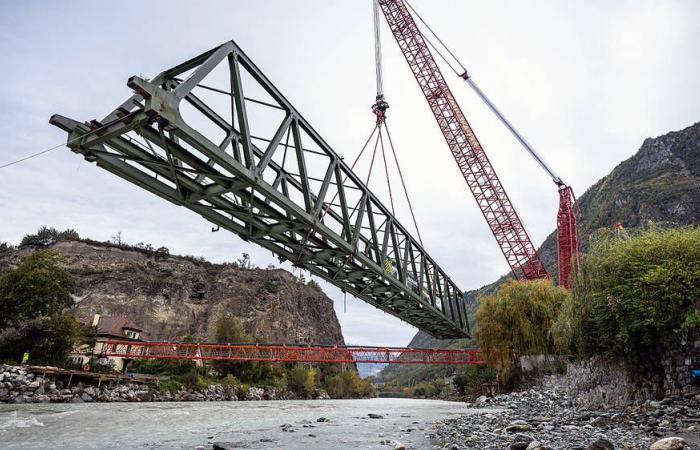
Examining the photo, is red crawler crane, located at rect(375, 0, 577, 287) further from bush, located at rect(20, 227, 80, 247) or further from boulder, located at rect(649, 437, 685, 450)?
bush, located at rect(20, 227, 80, 247)

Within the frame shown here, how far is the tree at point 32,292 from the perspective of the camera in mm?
30094

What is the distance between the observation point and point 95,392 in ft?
96.6

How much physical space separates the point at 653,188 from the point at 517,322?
344 feet

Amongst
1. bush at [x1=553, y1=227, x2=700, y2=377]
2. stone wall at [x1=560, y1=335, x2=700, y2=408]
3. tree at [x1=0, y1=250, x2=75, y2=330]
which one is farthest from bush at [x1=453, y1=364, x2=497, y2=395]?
tree at [x1=0, y1=250, x2=75, y2=330]

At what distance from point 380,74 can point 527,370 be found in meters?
19.4

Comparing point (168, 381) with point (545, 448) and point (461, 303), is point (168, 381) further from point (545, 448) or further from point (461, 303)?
point (545, 448)

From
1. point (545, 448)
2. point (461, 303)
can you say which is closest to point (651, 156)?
point (461, 303)

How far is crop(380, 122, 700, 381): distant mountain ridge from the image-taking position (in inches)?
3639

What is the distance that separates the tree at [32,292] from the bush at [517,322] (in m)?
31.6

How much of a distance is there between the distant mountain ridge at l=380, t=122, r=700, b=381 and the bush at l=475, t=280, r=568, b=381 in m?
63.0

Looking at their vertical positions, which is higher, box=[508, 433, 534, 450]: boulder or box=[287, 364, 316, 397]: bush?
box=[508, 433, 534, 450]: boulder

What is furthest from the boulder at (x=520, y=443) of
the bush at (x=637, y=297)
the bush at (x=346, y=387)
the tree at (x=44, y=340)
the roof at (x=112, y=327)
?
the bush at (x=346, y=387)

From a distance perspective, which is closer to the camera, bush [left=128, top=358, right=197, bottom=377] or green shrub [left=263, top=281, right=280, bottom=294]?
bush [left=128, top=358, right=197, bottom=377]

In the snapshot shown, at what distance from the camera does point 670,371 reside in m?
9.57
